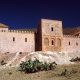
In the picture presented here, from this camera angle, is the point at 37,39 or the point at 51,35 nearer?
the point at 37,39

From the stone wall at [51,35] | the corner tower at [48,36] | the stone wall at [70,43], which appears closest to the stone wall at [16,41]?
the corner tower at [48,36]

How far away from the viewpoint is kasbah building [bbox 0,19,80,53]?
44.4 metres

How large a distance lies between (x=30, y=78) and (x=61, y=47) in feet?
105

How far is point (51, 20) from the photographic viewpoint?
4872cm

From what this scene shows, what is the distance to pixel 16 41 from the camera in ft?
149

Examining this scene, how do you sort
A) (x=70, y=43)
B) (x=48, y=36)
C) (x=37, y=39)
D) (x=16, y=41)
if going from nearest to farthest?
(x=16, y=41), (x=48, y=36), (x=37, y=39), (x=70, y=43)

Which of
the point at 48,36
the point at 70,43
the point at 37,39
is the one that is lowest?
the point at 70,43

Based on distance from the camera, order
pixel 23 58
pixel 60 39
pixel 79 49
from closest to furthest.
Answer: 1. pixel 23 58
2. pixel 60 39
3. pixel 79 49

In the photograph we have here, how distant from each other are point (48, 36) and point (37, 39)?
6.34 ft

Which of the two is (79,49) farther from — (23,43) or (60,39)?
(23,43)

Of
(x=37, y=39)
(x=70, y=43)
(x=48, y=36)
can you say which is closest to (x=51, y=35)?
(x=48, y=36)

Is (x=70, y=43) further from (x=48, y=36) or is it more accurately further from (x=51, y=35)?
(x=48, y=36)

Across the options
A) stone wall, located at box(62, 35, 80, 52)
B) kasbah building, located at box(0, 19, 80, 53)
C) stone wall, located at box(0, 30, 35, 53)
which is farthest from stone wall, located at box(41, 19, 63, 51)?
stone wall, located at box(62, 35, 80, 52)

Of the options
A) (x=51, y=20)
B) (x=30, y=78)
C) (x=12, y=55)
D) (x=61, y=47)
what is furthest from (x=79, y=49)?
(x=30, y=78)
